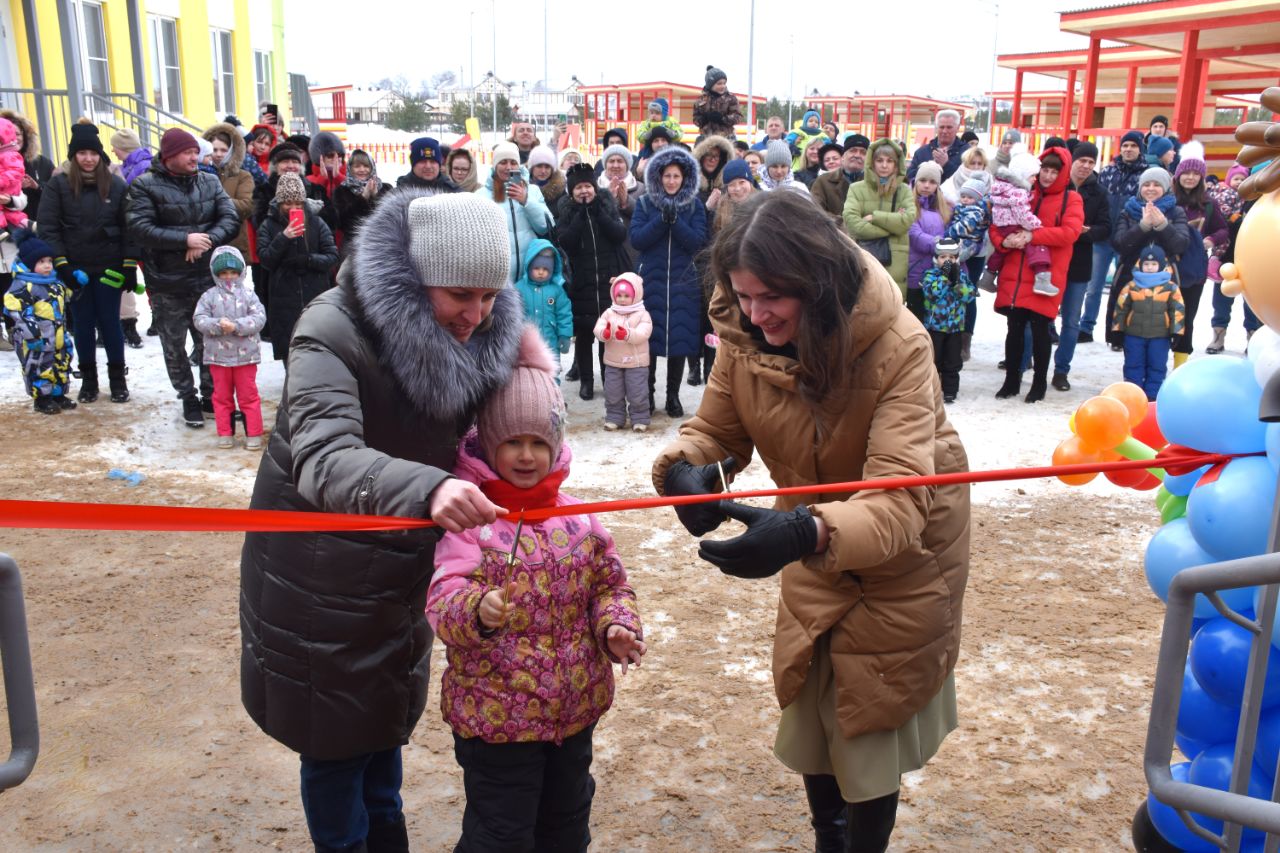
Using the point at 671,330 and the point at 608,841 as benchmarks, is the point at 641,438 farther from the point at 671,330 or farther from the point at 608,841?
the point at 608,841

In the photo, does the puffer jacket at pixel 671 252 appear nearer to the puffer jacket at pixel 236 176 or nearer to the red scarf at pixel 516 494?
the puffer jacket at pixel 236 176

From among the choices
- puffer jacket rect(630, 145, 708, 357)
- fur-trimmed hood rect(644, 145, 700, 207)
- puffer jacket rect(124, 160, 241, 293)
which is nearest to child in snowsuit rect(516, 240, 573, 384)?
puffer jacket rect(630, 145, 708, 357)

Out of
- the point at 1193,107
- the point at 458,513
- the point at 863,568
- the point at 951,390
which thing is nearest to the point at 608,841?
the point at 863,568

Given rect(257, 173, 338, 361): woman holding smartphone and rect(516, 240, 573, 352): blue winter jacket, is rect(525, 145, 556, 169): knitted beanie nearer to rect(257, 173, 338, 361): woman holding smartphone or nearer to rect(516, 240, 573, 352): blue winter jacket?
rect(516, 240, 573, 352): blue winter jacket

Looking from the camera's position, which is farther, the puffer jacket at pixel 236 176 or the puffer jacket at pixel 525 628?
the puffer jacket at pixel 236 176

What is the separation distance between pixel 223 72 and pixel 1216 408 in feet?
81.9

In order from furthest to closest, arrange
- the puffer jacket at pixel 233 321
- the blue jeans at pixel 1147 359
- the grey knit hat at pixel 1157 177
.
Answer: the grey knit hat at pixel 1157 177
the blue jeans at pixel 1147 359
the puffer jacket at pixel 233 321

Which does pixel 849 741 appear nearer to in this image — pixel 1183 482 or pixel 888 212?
pixel 1183 482

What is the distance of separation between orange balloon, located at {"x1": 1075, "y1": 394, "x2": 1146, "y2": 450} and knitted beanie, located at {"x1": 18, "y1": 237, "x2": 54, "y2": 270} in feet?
24.7

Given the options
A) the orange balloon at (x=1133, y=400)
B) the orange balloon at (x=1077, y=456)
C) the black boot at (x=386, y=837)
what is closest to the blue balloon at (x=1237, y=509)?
the orange balloon at (x=1077, y=456)

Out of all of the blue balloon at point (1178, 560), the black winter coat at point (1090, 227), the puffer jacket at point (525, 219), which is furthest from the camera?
the black winter coat at point (1090, 227)

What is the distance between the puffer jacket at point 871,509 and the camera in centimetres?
231

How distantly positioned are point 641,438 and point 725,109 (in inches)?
206

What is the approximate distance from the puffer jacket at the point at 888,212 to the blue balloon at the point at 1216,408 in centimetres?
621
